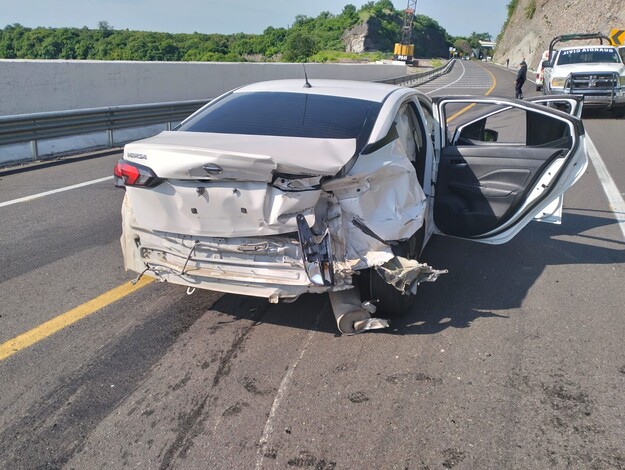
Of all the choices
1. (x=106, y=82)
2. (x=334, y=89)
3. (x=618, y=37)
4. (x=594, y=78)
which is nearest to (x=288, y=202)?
(x=334, y=89)

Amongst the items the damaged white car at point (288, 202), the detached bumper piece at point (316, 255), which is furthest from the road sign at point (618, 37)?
the detached bumper piece at point (316, 255)

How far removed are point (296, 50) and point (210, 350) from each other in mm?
79479

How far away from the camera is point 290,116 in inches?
170

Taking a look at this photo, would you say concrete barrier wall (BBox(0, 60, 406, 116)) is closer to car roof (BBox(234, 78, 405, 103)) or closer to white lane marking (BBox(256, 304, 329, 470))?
car roof (BBox(234, 78, 405, 103))

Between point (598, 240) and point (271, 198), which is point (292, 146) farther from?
point (598, 240)

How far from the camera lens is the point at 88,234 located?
591 centimetres

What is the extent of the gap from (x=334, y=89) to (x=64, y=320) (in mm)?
2810

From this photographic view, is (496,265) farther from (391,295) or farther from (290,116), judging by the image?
(290,116)

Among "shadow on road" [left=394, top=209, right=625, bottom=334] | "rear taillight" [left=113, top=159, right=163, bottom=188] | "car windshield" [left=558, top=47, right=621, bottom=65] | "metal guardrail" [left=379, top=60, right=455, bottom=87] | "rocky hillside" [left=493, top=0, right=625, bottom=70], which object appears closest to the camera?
"rear taillight" [left=113, top=159, right=163, bottom=188]

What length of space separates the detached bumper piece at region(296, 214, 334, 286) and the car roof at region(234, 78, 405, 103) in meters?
1.58

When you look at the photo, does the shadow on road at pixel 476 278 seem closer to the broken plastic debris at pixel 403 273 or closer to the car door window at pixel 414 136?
the broken plastic debris at pixel 403 273

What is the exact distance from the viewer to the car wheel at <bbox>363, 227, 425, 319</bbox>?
3.88m

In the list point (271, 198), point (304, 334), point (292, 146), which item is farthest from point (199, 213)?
point (304, 334)

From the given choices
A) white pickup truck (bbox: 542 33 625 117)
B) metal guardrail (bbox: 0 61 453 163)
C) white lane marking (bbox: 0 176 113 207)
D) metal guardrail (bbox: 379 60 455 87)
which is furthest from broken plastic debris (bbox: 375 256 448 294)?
metal guardrail (bbox: 379 60 455 87)
